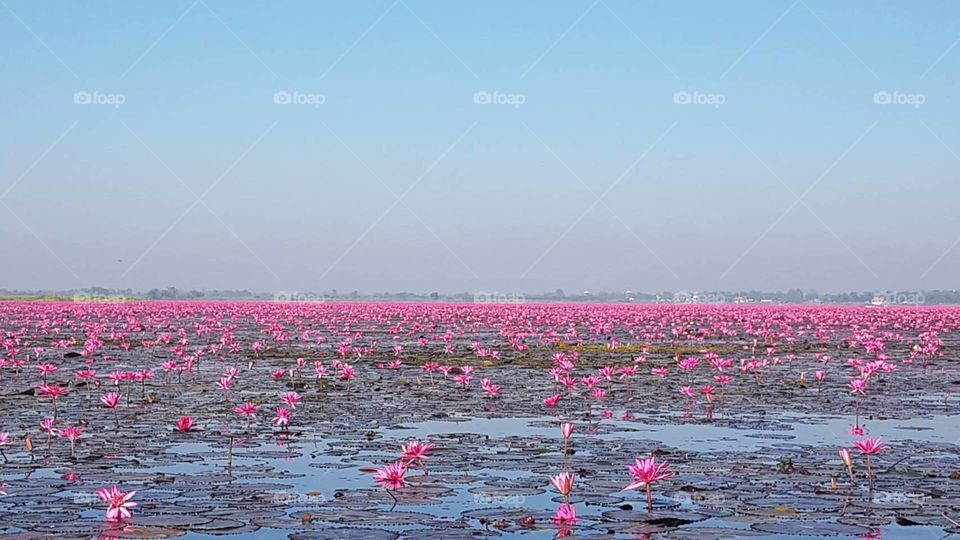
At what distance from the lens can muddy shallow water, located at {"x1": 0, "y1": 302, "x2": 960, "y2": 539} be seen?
5.73m

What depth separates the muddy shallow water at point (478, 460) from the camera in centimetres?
573

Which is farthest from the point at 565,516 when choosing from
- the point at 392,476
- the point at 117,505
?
the point at 117,505

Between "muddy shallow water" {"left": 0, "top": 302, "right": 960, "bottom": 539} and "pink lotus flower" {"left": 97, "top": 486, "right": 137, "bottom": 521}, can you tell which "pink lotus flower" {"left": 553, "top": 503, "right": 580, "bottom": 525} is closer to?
"muddy shallow water" {"left": 0, "top": 302, "right": 960, "bottom": 539}

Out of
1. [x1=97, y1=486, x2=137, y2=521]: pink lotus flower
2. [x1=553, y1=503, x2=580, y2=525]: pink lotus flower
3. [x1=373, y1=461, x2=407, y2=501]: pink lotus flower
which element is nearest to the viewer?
[x1=97, y1=486, x2=137, y2=521]: pink lotus flower

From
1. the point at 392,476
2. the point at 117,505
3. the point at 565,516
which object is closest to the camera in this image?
the point at 117,505

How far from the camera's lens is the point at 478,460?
801cm

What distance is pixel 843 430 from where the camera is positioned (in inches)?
394

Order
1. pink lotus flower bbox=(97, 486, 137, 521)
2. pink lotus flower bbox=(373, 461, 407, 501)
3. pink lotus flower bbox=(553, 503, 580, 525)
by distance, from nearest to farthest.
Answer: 1. pink lotus flower bbox=(97, 486, 137, 521)
2. pink lotus flower bbox=(553, 503, 580, 525)
3. pink lotus flower bbox=(373, 461, 407, 501)

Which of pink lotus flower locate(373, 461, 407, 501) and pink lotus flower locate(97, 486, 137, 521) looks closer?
pink lotus flower locate(97, 486, 137, 521)

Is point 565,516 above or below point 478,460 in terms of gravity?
below

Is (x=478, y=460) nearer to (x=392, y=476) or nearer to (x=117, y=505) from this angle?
(x=392, y=476)

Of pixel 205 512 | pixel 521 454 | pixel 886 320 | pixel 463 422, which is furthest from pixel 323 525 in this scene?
pixel 886 320

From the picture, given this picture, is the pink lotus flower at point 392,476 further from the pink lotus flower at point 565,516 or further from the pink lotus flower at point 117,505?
the pink lotus flower at point 117,505

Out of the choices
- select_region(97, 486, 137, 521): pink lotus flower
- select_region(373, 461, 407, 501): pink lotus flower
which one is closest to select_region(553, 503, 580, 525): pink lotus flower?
select_region(373, 461, 407, 501): pink lotus flower
